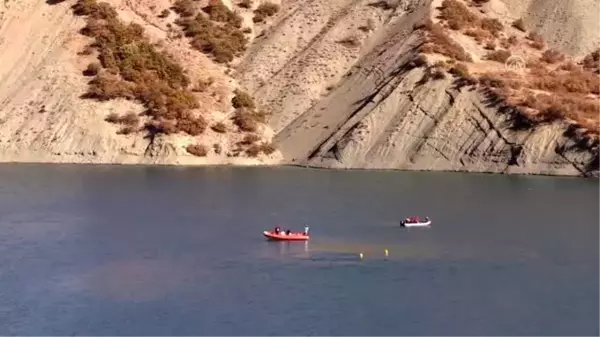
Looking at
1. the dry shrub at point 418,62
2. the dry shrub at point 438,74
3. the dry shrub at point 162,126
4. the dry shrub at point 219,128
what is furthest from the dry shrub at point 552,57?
the dry shrub at point 162,126

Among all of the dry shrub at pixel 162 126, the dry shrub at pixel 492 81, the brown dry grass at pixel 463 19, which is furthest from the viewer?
the brown dry grass at pixel 463 19

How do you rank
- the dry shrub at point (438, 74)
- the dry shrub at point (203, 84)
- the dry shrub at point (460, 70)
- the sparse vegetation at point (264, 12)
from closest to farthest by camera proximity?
the dry shrub at point (460, 70) → the dry shrub at point (438, 74) → the dry shrub at point (203, 84) → the sparse vegetation at point (264, 12)

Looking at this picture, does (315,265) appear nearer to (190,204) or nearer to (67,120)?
(190,204)

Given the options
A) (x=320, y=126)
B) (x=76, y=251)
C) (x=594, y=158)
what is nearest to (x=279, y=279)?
(x=76, y=251)

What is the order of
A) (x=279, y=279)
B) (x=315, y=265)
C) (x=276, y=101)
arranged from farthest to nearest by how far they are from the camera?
(x=276, y=101) < (x=315, y=265) < (x=279, y=279)

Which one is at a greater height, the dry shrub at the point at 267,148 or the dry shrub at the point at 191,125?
the dry shrub at the point at 191,125

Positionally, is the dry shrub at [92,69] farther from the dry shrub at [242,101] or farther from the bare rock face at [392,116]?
the bare rock face at [392,116]

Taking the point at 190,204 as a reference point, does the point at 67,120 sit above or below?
below

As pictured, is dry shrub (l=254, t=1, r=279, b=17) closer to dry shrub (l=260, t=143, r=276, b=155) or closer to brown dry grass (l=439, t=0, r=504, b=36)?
→ brown dry grass (l=439, t=0, r=504, b=36)
